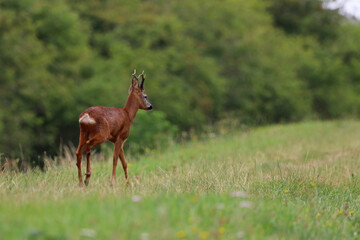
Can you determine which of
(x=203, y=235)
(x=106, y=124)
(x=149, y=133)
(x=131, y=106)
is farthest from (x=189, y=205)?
(x=149, y=133)

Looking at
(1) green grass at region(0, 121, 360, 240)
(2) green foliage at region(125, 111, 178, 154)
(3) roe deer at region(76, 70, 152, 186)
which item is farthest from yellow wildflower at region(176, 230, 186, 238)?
(2) green foliage at region(125, 111, 178, 154)

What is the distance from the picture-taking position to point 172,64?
33.6m

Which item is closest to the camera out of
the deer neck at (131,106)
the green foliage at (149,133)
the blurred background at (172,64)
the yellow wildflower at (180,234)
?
the yellow wildflower at (180,234)

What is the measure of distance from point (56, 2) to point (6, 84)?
6859 mm

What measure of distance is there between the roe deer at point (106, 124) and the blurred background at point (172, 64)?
6508 millimetres

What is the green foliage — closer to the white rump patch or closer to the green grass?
the green grass

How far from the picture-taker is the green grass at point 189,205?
442cm

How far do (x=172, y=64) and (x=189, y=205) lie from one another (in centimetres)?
2867

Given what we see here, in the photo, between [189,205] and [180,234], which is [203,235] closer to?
[180,234]

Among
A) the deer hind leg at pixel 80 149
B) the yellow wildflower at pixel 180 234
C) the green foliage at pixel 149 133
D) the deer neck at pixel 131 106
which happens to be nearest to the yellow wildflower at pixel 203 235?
the yellow wildflower at pixel 180 234

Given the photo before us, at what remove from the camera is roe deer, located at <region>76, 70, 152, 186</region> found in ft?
23.4

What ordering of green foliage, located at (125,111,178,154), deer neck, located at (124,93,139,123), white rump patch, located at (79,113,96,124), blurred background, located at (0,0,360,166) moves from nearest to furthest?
white rump patch, located at (79,113,96,124), deer neck, located at (124,93,139,123), green foliage, located at (125,111,178,154), blurred background, located at (0,0,360,166)

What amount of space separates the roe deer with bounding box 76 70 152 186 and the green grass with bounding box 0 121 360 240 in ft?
1.63

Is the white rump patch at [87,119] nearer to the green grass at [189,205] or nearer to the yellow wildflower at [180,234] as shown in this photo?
the green grass at [189,205]
